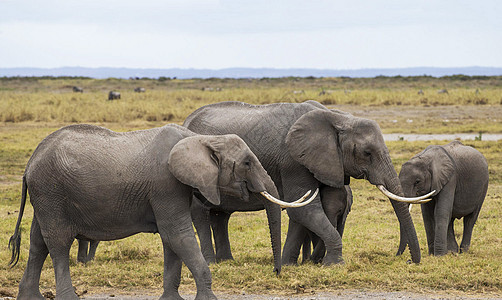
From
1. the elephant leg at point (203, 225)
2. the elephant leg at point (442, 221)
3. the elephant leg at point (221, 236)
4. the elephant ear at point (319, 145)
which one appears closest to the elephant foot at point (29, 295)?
the elephant leg at point (203, 225)

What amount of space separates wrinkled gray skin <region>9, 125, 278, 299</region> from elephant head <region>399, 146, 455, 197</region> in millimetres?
2975

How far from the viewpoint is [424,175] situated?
906 centimetres

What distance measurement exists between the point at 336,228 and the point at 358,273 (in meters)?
1.25

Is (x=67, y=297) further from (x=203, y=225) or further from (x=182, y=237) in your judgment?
(x=203, y=225)

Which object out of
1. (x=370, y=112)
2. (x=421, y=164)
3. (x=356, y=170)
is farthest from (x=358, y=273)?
(x=370, y=112)

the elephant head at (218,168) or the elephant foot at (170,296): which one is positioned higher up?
the elephant head at (218,168)

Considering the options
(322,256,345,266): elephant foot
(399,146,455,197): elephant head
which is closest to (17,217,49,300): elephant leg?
(322,256,345,266): elephant foot

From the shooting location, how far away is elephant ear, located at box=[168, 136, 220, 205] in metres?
6.23

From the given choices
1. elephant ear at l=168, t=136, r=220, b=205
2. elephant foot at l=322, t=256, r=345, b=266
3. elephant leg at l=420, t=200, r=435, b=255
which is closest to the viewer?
elephant ear at l=168, t=136, r=220, b=205

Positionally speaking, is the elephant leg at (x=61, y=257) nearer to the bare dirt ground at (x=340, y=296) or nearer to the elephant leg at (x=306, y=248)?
the bare dirt ground at (x=340, y=296)

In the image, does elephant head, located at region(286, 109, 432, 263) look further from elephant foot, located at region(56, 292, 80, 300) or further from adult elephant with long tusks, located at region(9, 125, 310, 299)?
elephant foot, located at region(56, 292, 80, 300)

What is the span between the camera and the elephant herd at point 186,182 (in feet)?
21.0

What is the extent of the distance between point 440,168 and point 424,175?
0.26 m

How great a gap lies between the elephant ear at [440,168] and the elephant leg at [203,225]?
287 centimetres
